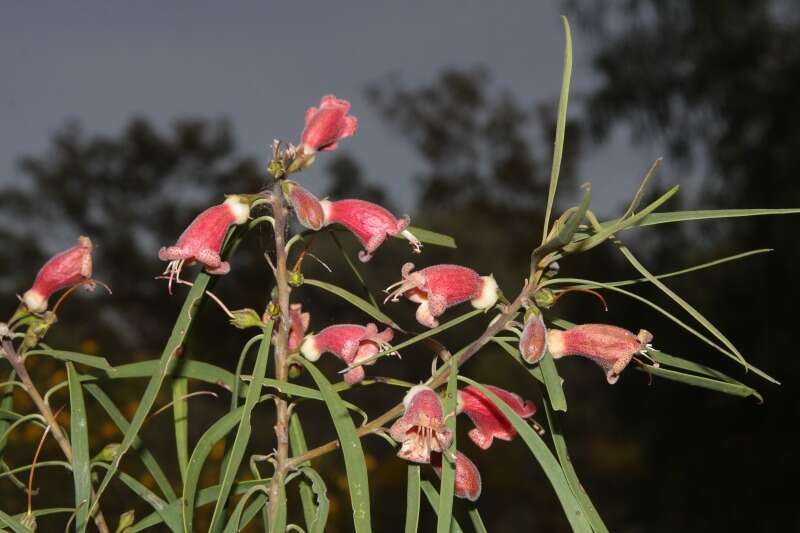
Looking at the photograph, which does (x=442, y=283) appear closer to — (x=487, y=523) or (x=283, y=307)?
(x=283, y=307)

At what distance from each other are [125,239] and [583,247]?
333 inches

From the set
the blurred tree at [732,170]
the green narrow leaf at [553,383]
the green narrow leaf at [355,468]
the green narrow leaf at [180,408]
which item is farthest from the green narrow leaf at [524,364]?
the blurred tree at [732,170]

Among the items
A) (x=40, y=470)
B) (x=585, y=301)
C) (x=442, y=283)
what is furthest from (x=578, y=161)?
(x=442, y=283)

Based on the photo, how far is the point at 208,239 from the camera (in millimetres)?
605

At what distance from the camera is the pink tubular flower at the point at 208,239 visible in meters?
0.60

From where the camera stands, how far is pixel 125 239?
8.43 metres

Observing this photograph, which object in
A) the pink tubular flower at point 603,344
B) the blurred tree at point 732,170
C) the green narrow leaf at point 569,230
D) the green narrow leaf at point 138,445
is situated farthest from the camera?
the blurred tree at point 732,170

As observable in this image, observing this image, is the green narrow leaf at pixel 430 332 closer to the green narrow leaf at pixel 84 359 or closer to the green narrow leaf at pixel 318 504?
the green narrow leaf at pixel 318 504

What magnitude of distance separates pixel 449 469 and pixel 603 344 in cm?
14

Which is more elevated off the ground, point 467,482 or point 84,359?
point 84,359

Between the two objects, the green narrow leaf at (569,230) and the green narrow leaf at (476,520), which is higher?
the green narrow leaf at (569,230)

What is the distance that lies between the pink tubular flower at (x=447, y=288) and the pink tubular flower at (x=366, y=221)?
3 cm

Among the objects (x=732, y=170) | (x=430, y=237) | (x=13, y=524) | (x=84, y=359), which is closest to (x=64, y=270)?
(x=84, y=359)

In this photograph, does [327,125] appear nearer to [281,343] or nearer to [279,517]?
[281,343]
